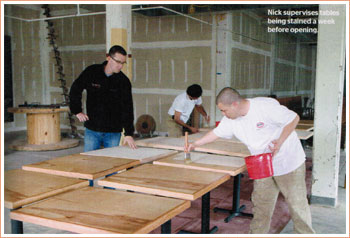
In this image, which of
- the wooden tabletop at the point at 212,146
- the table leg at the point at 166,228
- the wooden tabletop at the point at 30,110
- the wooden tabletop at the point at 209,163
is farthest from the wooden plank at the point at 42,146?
the table leg at the point at 166,228

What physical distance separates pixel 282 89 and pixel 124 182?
35.7ft

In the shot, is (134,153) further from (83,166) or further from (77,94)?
(77,94)

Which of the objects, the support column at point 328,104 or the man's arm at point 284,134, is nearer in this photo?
the man's arm at point 284,134

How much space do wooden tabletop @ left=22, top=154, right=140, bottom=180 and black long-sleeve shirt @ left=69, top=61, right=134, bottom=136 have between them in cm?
50

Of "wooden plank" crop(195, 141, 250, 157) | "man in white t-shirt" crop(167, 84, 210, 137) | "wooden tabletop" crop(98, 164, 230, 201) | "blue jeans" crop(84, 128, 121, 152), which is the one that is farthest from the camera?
"man in white t-shirt" crop(167, 84, 210, 137)

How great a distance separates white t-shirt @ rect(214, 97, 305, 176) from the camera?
2.41 meters

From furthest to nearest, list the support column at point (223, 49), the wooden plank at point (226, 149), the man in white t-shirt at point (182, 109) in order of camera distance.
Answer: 1. the support column at point (223, 49)
2. the man in white t-shirt at point (182, 109)
3. the wooden plank at point (226, 149)

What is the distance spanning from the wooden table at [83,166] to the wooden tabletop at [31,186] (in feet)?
0.28

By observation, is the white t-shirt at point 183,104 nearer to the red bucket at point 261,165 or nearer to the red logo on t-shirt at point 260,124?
the red logo on t-shirt at point 260,124

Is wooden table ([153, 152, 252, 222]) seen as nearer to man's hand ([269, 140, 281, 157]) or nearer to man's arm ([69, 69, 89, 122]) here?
man's hand ([269, 140, 281, 157])

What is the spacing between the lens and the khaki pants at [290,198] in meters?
2.52

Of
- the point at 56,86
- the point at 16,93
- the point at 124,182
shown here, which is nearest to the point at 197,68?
the point at 56,86

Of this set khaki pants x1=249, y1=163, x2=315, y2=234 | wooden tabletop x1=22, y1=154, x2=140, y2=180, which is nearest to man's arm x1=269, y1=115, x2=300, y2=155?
khaki pants x1=249, y1=163, x2=315, y2=234

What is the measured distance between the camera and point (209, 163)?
260cm
